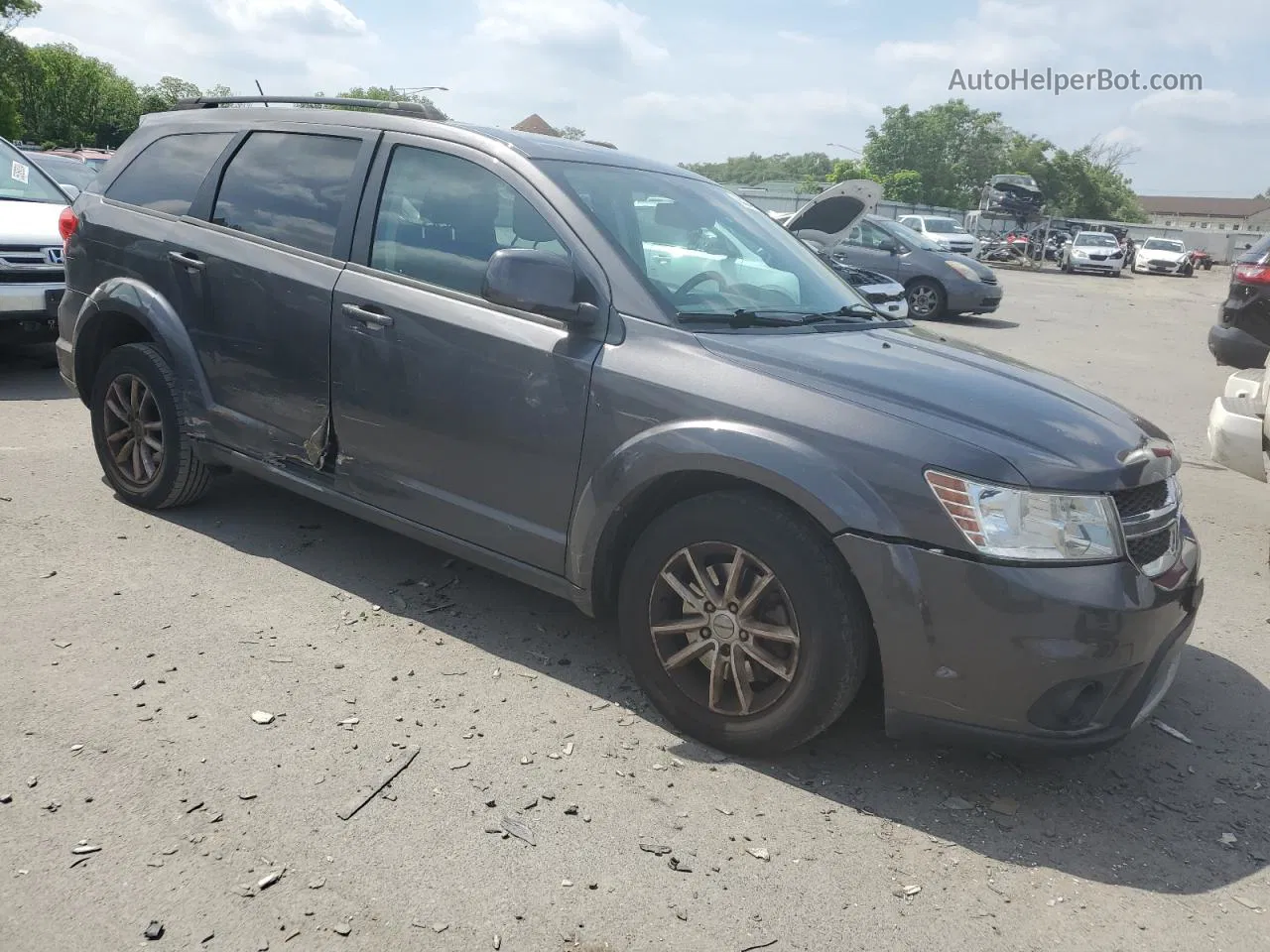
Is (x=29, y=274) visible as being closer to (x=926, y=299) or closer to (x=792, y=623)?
(x=792, y=623)

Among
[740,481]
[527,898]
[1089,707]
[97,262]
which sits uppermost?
[97,262]

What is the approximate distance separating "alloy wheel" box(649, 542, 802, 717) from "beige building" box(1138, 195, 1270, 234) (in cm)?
13353

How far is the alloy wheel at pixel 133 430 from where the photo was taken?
187 inches

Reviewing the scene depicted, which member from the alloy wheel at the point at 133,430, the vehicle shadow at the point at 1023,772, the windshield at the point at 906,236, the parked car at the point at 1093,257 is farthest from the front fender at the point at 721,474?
the parked car at the point at 1093,257

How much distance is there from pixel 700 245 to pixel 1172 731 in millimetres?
2382

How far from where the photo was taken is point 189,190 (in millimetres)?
4590

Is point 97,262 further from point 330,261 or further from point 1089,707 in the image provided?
point 1089,707

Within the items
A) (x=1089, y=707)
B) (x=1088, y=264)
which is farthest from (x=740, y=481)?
(x=1088, y=264)

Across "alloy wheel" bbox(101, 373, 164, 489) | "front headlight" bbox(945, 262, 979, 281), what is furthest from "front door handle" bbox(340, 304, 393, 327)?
"front headlight" bbox(945, 262, 979, 281)

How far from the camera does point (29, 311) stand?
7492mm

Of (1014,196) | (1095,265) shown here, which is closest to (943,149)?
(1014,196)

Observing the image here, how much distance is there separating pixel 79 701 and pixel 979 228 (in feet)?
162

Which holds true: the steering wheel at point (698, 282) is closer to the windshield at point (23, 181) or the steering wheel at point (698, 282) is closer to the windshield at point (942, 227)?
the windshield at point (23, 181)

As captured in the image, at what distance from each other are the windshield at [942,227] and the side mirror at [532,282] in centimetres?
3259
